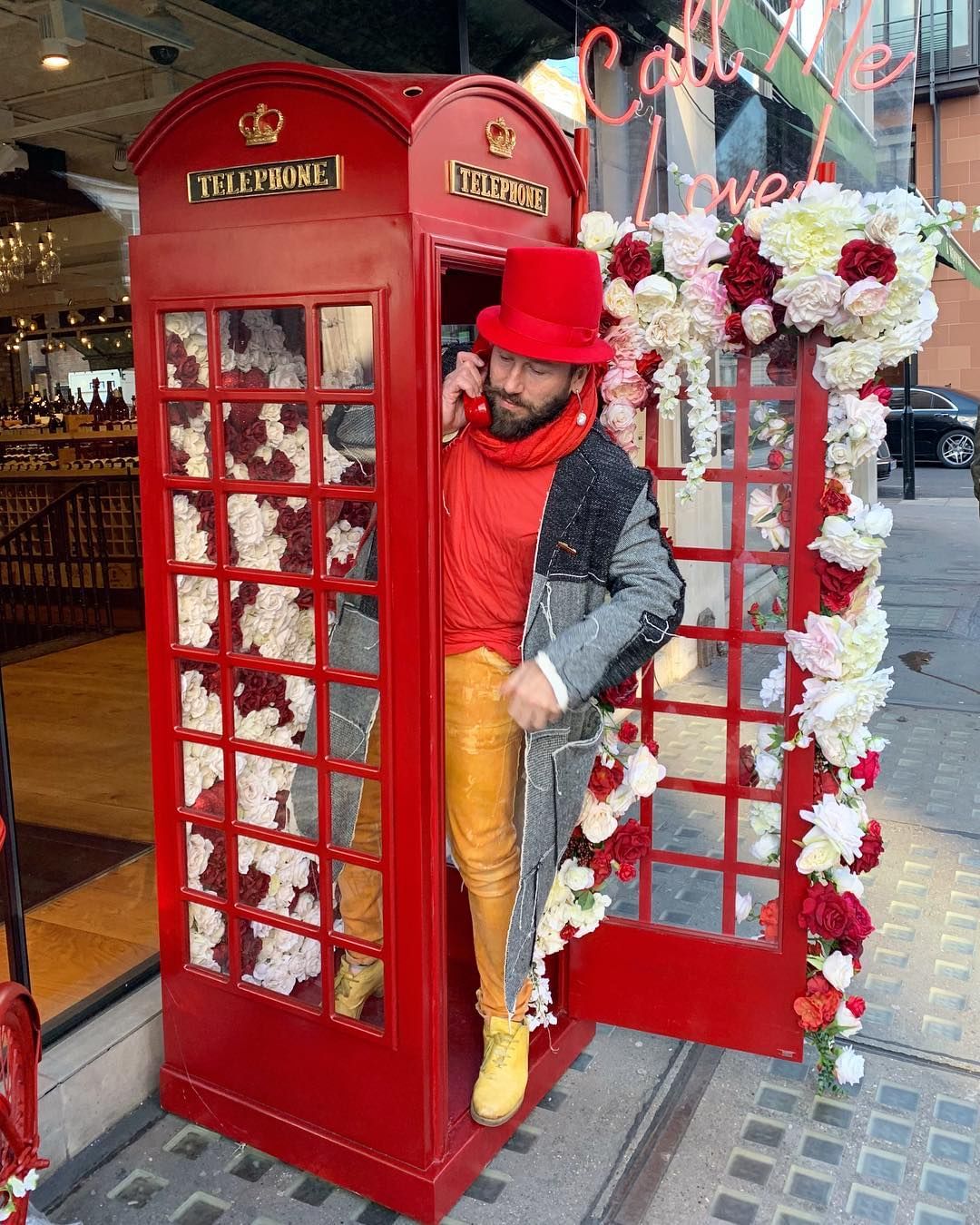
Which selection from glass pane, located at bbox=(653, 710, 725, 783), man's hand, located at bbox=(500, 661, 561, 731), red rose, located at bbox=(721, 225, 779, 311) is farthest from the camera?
glass pane, located at bbox=(653, 710, 725, 783)

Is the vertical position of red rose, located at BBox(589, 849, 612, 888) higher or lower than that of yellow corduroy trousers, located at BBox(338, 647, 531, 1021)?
lower

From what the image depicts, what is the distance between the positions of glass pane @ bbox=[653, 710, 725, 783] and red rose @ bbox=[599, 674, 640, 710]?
1.57ft

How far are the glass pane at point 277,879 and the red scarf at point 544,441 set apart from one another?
1.13 metres

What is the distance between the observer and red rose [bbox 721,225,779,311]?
2.56m

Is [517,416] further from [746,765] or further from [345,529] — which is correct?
[746,765]

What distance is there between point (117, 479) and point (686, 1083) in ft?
23.0

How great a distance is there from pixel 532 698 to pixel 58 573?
7088 millimetres

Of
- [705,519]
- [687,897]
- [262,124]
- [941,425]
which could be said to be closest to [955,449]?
[941,425]

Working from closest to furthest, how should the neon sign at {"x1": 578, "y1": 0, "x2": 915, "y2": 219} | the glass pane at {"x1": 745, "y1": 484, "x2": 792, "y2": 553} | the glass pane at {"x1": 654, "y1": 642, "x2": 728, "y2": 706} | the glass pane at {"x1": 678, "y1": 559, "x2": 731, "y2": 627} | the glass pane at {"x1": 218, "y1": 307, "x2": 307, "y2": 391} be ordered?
the glass pane at {"x1": 218, "y1": 307, "x2": 307, "y2": 391}, the glass pane at {"x1": 745, "y1": 484, "x2": 792, "y2": 553}, the glass pane at {"x1": 654, "y1": 642, "x2": 728, "y2": 706}, the glass pane at {"x1": 678, "y1": 559, "x2": 731, "y2": 627}, the neon sign at {"x1": 578, "y1": 0, "x2": 915, "y2": 219}

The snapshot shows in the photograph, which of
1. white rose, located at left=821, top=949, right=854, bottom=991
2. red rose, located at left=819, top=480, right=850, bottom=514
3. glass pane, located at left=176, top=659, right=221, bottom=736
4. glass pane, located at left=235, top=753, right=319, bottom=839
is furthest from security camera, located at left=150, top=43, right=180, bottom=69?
white rose, located at left=821, top=949, right=854, bottom=991

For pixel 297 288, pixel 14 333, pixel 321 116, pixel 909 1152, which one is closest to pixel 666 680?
pixel 909 1152

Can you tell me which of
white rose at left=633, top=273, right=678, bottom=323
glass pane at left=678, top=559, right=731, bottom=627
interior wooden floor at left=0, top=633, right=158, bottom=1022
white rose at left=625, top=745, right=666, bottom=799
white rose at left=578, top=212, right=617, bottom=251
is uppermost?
white rose at left=578, top=212, right=617, bottom=251

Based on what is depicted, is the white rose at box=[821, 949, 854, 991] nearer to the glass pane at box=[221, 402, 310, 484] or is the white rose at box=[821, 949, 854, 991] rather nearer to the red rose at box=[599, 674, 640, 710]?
the red rose at box=[599, 674, 640, 710]

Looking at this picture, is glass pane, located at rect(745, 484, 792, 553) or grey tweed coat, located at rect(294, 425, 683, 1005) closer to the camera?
grey tweed coat, located at rect(294, 425, 683, 1005)
